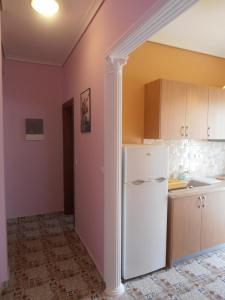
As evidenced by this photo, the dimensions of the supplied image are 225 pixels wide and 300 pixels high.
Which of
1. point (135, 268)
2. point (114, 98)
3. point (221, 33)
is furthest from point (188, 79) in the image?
point (135, 268)

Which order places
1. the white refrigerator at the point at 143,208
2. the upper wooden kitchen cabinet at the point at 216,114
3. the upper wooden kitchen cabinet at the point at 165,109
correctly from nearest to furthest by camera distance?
1. the white refrigerator at the point at 143,208
2. the upper wooden kitchen cabinet at the point at 165,109
3. the upper wooden kitchen cabinet at the point at 216,114

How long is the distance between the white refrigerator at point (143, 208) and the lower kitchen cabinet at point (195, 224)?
0.12 meters

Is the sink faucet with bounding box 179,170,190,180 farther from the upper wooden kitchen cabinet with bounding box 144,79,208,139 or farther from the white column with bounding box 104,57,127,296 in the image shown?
the white column with bounding box 104,57,127,296

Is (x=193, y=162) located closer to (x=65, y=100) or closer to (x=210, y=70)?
(x=210, y=70)

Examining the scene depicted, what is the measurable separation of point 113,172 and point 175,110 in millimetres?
1160

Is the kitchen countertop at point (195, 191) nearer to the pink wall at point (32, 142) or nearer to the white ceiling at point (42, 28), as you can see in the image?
the white ceiling at point (42, 28)

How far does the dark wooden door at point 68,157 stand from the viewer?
3688 mm

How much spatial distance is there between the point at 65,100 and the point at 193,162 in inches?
89.1

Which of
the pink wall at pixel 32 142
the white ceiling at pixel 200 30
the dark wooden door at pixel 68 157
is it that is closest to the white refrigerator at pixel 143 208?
the white ceiling at pixel 200 30

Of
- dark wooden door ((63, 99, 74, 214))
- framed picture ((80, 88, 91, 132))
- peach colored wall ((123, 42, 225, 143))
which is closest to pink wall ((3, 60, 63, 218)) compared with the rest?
dark wooden door ((63, 99, 74, 214))

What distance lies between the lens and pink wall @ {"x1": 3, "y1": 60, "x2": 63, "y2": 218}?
11.2ft

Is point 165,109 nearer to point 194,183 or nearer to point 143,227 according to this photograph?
point 194,183

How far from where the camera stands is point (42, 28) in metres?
2.38

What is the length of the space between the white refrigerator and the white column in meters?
0.15
